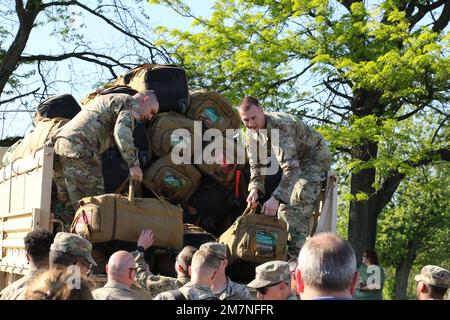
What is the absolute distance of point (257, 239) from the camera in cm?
648

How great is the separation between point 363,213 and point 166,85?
8916 millimetres

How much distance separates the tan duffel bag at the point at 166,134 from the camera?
7336 millimetres

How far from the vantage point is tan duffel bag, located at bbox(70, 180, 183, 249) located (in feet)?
20.1

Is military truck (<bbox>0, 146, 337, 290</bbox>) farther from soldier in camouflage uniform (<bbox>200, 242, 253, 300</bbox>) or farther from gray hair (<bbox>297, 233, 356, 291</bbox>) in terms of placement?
gray hair (<bbox>297, 233, 356, 291</bbox>)

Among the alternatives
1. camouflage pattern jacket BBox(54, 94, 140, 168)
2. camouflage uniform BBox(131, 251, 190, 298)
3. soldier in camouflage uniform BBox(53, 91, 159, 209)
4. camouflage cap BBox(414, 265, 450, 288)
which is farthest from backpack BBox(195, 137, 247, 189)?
camouflage cap BBox(414, 265, 450, 288)

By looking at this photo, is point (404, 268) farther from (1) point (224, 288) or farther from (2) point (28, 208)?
(1) point (224, 288)

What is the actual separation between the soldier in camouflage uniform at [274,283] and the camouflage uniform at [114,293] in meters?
0.93

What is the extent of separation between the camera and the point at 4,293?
421 cm

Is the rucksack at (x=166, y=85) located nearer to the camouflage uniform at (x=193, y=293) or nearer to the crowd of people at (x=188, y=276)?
the crowd of people at (x=188, y=276)

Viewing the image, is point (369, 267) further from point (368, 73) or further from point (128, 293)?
point (368, 73)

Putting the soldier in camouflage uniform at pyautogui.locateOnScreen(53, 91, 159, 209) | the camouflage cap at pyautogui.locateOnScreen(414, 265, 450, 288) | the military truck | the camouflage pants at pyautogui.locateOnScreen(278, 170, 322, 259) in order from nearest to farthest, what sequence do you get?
the camouflage cap at pyautogui.locateOnScreen(414, 265, 450, 288) < the military truck < the soldier in camouflage uniform at pyautogui.locateOnScreen(53, 91, 159, 209) < the camouflage pants at pyautogui.locateOnScreen(278, 170, 322, 259)

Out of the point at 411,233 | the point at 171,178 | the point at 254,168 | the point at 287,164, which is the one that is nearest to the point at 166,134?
the point at 171,178

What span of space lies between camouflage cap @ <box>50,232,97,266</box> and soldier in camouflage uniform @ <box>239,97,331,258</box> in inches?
94.1

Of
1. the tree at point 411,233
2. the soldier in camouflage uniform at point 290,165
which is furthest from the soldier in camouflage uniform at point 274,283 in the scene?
the tree at point 411,233
